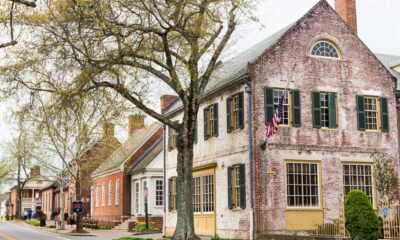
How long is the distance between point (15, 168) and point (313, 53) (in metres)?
61.9

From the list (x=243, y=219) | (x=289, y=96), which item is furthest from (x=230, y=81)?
(x=243, y=219)

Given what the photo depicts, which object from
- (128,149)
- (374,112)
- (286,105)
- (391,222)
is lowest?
(391,222)

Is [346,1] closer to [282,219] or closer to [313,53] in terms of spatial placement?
[313,53]

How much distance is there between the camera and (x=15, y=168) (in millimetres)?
79938

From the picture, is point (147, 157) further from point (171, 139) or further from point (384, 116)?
point (384, 116)

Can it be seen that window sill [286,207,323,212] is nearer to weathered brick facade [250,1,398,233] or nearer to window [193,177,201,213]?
weathered brick facade [250,1,398,233]

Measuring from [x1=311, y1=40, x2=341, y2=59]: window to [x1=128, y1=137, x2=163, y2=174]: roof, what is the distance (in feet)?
59.0

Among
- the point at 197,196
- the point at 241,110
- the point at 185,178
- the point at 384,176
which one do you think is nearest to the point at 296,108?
the point at 241,110

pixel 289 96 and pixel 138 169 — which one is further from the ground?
pixel 289 96

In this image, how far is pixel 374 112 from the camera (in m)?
27.4

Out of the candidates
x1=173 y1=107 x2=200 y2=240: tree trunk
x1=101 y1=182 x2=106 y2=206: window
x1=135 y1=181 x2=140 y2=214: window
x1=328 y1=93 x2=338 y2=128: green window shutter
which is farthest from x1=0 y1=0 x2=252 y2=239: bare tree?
x1=101 y1=182 x2=106 y2=206: window

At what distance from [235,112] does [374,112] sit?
6.54m

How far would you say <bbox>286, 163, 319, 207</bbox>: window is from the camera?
24.9m

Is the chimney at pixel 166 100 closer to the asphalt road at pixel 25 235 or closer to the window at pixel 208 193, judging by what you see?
the window at pixel 208 193
